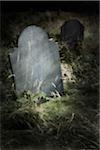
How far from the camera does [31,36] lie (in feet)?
13.4

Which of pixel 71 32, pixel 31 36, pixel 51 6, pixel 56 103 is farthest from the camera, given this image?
pixel 51 6

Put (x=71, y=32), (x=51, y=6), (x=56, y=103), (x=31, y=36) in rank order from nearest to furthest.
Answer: (x=56, y=103)
(x=31, y=36)
(x=71, y=32)
(x=51, y=6)

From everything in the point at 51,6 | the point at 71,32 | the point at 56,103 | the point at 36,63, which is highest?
the point at 51,6

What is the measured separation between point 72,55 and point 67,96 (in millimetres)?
653

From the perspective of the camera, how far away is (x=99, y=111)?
379 cm

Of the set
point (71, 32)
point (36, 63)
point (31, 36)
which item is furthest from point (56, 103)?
point (71, 32)

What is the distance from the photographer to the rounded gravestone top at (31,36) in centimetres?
404

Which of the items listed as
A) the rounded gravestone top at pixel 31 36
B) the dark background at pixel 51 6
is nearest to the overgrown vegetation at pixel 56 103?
the dark background at pixel 51 6

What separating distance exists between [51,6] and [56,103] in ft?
4.51

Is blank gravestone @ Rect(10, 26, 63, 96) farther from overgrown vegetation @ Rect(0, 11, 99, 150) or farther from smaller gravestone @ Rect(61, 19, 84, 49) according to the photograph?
smaller gravestone @ Rect(61, 19, 84, 49)

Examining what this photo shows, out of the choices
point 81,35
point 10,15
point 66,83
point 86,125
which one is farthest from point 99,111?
point 10,15

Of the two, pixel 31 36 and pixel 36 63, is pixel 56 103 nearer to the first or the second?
pixel 36 63

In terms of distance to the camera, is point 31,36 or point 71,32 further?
point 71,32

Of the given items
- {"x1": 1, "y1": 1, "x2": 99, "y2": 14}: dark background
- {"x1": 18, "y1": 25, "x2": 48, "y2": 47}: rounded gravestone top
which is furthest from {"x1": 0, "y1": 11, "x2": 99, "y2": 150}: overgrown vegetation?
{"x1": 18, "y1": 25, "x2": 48, "y2": 47}: rounded gravestone top
